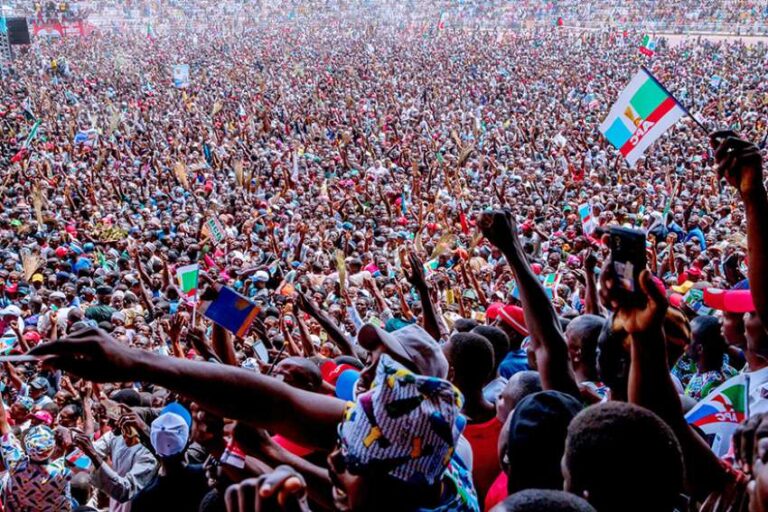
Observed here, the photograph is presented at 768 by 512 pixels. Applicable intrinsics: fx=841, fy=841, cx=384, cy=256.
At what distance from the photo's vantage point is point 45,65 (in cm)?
2994

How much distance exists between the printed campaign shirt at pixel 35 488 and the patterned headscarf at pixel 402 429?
2165 mm

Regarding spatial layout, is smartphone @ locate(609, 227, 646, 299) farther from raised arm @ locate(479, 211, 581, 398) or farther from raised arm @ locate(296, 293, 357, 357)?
raised arm @ locate(296, 293, 357, 357)

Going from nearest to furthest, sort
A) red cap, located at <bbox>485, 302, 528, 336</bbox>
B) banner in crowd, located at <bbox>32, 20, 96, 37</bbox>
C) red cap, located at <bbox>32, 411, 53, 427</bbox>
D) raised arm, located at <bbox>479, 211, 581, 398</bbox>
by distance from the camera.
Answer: raised arm, located at <bbox>479, 211, 581, 398</bbox> < red cap, located at <bbox>485, 302, 528, 336</bbox> < red cap, located at <bbox>32, 411, 53, 427</bbox> < banner in crowd, located at <bbox>32, 20, 96, 37</bbox>

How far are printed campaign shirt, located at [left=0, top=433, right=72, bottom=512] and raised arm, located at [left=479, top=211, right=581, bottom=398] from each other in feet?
7.07

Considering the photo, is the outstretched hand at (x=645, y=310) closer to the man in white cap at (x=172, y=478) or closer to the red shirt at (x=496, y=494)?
the red shirt at (x=496, y=494)

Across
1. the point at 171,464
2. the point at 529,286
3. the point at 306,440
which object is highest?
the point at 529,286

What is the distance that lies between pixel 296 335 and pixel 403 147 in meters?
9.87

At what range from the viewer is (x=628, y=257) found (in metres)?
1.85

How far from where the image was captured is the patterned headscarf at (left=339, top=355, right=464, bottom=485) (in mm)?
1662

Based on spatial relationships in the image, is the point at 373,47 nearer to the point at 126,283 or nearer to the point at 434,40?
the point at 434,40

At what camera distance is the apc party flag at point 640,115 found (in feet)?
18.9

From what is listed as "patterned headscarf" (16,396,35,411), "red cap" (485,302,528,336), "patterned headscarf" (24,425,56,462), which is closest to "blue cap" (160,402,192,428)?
"patterned headscarf" (24,425,56,462)

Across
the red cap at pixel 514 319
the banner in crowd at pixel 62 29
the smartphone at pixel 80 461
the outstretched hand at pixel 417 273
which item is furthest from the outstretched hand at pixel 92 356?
the banner in crowd at pixel 62 29

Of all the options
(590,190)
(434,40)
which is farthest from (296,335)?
(434,40)
